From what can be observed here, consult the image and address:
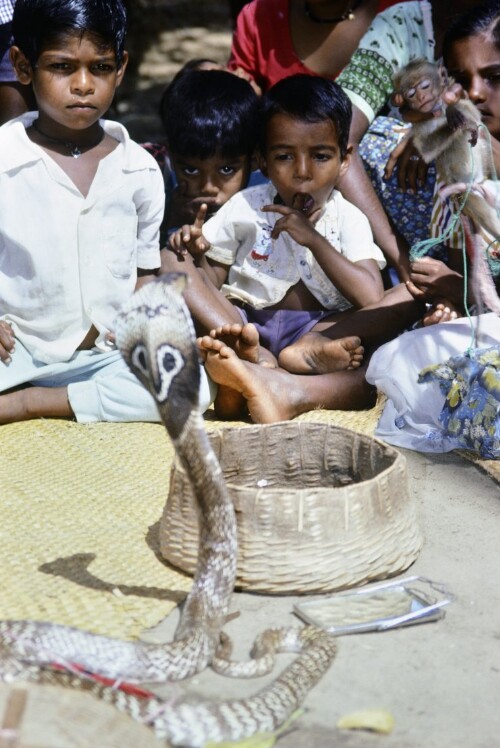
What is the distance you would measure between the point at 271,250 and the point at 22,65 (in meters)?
1.12

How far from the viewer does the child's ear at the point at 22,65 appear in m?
3.55

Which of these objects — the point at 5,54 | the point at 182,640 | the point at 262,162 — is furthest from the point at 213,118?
the point at 182,640

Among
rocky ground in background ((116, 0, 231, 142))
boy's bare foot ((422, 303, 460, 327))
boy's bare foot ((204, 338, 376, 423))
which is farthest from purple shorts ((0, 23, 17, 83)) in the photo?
rocky ground in background ((116, 0, 231, 142))

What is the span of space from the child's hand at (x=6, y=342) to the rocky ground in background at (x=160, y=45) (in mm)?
3420

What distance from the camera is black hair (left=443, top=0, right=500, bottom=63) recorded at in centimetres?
370

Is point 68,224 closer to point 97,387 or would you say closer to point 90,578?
point 97,387

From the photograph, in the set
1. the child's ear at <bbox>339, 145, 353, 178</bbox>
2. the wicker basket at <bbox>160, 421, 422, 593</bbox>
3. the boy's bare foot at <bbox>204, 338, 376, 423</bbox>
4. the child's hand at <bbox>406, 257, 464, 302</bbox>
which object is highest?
A: the child's ear at <bbox>339, 145, 353, 178</bbox>

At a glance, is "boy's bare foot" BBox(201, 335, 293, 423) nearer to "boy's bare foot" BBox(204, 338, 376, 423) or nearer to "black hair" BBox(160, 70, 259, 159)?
"boy's bare foot" BBox(204, 338, 376, 423)

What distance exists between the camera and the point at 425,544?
9.00ft

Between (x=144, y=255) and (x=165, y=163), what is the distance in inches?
34.2

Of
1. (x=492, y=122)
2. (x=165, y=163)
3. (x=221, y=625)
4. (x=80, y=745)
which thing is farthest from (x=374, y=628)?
(x=165, y=163)

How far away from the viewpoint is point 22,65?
3.56 meters

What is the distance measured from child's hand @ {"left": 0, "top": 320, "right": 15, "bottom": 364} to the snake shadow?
3.85ft

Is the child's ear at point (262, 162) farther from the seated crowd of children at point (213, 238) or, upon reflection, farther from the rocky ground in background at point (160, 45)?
the rocky ground in background at point (160, 45)
